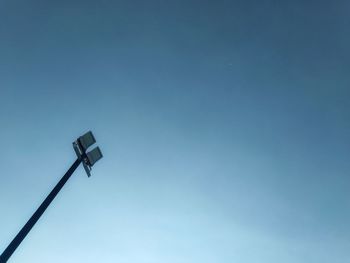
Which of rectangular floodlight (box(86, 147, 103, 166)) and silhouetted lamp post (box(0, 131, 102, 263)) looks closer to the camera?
silhouetted lamp post (box(0, 131, 102, 263))

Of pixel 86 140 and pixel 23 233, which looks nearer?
pixel 23 233

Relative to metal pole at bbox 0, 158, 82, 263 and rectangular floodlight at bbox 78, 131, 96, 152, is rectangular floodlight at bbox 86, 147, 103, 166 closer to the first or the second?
rectangular floodlight at bbox 78, 131, 96, 152

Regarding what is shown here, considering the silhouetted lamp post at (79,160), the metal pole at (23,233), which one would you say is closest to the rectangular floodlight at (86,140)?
the silhouetted lamp post at (79,160)

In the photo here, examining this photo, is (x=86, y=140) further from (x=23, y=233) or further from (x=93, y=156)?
(x=23, y=233)

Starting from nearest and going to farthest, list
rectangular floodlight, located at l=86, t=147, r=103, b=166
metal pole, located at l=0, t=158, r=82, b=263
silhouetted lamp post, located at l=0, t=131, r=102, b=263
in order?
metal pole, located at l=0, t=158, r=82, b=263 < silhouetted lamp post, located at l=0, t=131, r=102, b=263 < rectangular floodlight, located at l=86, t=147, r=103, b=166

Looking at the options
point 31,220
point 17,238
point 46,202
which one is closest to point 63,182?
point 46,202

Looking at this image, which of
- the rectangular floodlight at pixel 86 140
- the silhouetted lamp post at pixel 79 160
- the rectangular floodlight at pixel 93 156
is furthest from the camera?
the rectangular floodlight at pixel 93 156

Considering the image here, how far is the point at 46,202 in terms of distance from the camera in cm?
486

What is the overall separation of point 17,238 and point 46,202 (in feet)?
2.34

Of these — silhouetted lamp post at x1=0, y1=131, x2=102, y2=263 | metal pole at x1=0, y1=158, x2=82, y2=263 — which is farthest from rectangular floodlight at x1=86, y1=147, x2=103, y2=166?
metal pole at x1=0, y1=158, x2=82, y2=263

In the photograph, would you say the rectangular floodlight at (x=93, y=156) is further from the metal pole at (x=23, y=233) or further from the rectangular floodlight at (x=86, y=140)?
the metal pole at (x=23, y=233)

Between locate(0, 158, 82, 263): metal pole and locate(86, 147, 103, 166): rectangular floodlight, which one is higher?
locate(86, 147, 103, 166): rectangular floodlight

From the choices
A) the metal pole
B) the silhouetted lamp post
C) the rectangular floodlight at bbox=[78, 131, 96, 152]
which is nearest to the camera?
the metal pole

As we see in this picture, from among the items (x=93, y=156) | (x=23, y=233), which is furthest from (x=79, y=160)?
(x=23, y=233)
